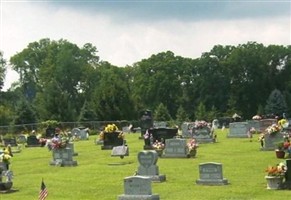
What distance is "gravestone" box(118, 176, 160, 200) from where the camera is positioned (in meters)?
19.1

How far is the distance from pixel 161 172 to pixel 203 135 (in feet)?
56.6

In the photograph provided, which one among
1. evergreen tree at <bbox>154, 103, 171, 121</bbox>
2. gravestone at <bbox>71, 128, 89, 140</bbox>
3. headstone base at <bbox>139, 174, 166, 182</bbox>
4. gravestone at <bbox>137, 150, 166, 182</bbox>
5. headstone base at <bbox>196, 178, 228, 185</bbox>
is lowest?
headstone base at <bbox>196, 178, 228, 185</bbox>

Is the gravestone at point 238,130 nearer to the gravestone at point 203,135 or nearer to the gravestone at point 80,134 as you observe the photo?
the gravestone at point 203,135

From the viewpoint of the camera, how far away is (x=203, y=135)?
44.0 metres

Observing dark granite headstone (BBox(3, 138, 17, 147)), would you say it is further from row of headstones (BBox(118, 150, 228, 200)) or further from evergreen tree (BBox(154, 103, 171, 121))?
evergreen tree (BBox(154, 103, 171, 121))

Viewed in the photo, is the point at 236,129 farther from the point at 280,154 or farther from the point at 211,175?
the point at 211,175

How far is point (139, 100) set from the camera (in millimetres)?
103875

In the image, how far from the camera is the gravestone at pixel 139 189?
62.8 feet

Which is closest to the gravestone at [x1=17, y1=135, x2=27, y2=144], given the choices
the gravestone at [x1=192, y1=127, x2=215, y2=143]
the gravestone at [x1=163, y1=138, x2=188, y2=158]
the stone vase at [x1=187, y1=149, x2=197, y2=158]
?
the gravestone at [x1=192, y1=127, x2=215, y2=143]

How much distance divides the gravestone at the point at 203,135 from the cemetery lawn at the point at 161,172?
3696mm

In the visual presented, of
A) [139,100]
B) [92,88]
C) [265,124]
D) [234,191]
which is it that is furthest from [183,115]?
[234,191]

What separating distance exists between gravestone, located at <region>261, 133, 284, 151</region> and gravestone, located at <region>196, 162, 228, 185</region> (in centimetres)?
1240

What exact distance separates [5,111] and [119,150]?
48029 mm

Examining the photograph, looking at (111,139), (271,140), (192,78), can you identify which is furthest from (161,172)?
(192,78)
